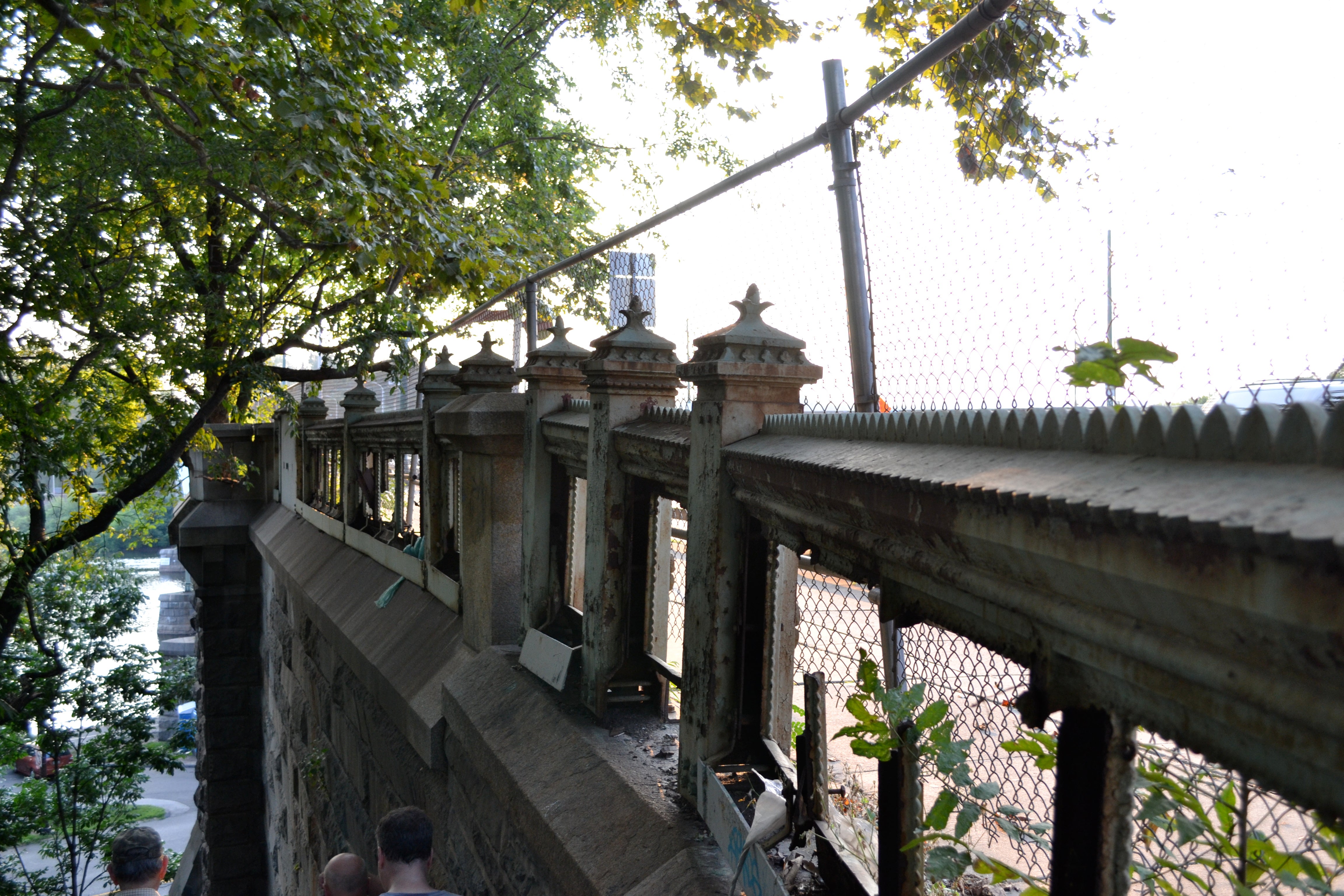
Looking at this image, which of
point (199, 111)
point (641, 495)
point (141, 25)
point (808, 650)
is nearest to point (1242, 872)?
point (808, 650)

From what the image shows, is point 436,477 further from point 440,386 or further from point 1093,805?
point 1093,805

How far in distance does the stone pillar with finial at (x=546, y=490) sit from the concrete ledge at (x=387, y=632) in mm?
619

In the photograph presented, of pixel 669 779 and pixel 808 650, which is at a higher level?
pixel 808 650

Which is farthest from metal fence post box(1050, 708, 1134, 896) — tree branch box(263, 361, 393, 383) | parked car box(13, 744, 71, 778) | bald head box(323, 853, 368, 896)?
parked car box(13, 744, 71, 778)

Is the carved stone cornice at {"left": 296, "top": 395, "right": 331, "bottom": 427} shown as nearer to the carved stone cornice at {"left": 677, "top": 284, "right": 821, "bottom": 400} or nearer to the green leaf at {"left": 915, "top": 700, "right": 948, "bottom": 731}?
the carved stone cornice at {"left": 677, "top": 284, "right": 821, "bottom": 400}

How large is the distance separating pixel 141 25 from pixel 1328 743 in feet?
22.2

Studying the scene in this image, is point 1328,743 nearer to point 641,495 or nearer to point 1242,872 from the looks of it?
point 1242,872

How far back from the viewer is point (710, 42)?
17.1 ft

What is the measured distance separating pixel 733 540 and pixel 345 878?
2.79 m

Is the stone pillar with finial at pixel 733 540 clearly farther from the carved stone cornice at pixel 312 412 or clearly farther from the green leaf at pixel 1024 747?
the carved stone cornice at pixel 312 412

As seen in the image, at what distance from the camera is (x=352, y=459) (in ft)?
25.4

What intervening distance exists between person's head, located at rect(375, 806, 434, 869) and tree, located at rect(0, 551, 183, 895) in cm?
1336

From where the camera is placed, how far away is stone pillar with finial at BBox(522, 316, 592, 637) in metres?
4.08

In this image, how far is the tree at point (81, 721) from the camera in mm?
14727
